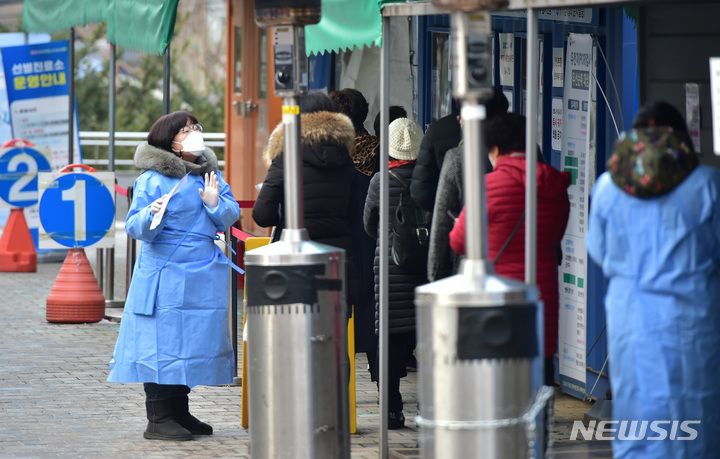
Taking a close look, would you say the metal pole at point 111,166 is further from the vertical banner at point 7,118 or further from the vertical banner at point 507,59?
the vertical banner at point 507,59

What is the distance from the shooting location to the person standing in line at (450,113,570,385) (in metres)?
5.41

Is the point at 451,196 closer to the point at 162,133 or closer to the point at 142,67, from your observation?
the point at 162,133

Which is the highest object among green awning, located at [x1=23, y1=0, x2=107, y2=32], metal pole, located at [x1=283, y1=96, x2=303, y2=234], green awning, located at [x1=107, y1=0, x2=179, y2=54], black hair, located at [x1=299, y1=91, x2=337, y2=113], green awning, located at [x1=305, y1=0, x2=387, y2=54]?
green awning, located at [x1=23, y1=0, x2=107, y2=32]

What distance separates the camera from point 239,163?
13859 millimetres

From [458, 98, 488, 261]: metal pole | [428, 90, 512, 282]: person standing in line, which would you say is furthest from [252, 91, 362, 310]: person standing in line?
[458, 98, 488, 261]: metal pole

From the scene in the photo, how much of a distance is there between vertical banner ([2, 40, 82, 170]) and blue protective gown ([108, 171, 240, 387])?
9040 mm

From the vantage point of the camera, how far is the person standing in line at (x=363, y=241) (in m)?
7.41

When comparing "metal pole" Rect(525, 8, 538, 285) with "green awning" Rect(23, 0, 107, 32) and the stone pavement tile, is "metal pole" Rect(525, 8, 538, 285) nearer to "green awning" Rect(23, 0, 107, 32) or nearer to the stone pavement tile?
the stone pavement tile

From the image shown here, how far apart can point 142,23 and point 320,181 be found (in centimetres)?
373

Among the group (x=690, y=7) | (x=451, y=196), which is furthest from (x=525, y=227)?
(x=690, y=7)

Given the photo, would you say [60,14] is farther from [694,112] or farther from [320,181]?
[694,112]

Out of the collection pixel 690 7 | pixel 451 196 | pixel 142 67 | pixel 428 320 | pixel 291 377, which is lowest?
pixel 291 377

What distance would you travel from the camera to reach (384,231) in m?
6.13

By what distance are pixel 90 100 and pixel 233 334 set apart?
20629 mm
